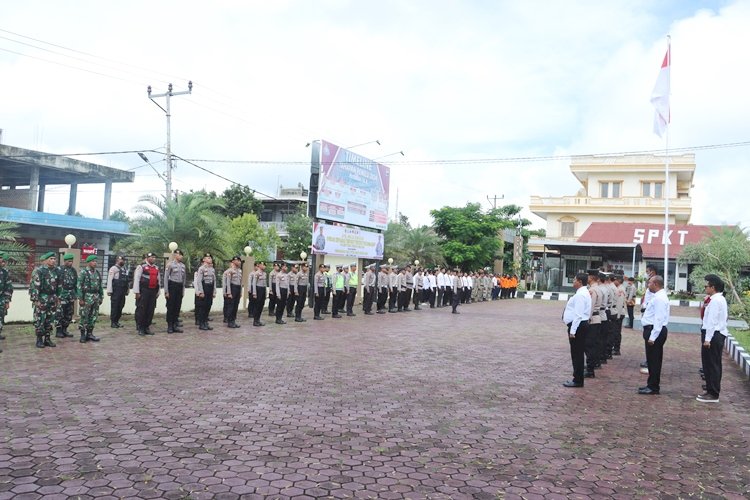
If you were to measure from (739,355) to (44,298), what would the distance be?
1197 centimetres

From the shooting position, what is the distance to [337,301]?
1762cm

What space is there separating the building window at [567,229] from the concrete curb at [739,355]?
1349 inches

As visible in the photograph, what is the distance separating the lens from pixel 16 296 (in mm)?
12891

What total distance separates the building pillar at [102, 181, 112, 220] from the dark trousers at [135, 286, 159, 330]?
25.5 meters

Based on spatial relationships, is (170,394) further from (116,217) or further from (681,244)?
(116,217)

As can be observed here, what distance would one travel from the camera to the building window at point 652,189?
4419cm

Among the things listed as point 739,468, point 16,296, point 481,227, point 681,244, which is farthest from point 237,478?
point 681,244

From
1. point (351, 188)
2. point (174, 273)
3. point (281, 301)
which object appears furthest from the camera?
point (351, 188)

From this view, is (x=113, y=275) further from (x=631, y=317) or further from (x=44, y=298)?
(x=631, y=317)

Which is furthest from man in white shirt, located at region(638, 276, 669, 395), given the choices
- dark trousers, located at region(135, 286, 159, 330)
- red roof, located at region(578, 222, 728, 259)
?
red roof, located at region(578, 222, 728, 259)

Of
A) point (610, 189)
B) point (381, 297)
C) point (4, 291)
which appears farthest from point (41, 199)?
point (610, 189)

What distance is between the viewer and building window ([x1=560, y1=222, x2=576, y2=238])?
46094mm

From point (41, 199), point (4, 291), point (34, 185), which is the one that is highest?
point (34, 185)

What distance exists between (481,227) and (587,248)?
21.8ft
